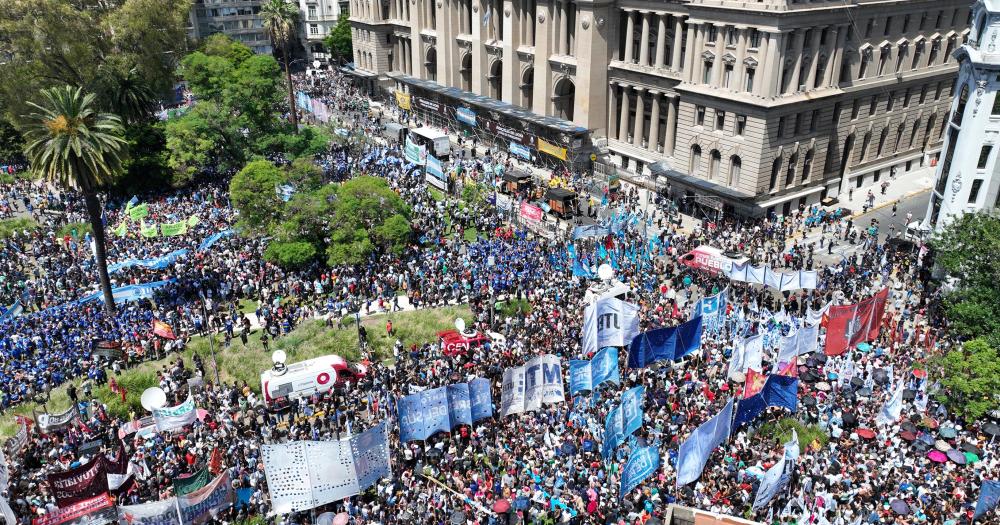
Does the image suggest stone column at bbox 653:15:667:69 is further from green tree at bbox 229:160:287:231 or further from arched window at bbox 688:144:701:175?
green tree at bbox 229:160:287:231

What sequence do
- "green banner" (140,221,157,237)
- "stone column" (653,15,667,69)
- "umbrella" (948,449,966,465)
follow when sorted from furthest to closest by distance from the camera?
"stone column" (653,15,667,69) < "green banner" (140,221,157,237) < "umbrella" (948,449,966,465)

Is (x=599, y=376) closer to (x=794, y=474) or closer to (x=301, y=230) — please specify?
(x=794, y=474)

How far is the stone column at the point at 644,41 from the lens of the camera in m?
66.0

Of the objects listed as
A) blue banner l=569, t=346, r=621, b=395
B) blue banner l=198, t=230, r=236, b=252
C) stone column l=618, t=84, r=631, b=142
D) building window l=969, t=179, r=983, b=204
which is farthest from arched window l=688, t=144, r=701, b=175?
blue banner l=198, t=230, r=236, b=252

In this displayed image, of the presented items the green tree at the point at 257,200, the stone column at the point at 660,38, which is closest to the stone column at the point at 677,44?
the stone column at the point at 660,38

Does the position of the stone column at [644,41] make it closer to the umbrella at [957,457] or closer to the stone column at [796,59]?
the stone column at [796,59]

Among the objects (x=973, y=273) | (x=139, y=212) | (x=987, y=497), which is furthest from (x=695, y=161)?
(x=139, y=212)

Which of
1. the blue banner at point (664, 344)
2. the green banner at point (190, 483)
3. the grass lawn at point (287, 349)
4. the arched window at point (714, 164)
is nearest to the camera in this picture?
the green banner at point (190, 483)

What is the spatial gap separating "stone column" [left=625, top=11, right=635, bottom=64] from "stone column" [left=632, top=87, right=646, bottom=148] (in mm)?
3086

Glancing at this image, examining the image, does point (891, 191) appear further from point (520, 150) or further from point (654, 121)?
point (520, 150)

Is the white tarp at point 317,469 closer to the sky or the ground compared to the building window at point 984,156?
closer to the ground

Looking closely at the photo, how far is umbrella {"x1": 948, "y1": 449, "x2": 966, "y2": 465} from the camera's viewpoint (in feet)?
100.0

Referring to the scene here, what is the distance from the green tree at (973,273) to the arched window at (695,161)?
2246 centimetres

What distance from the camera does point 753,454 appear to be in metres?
31.5
